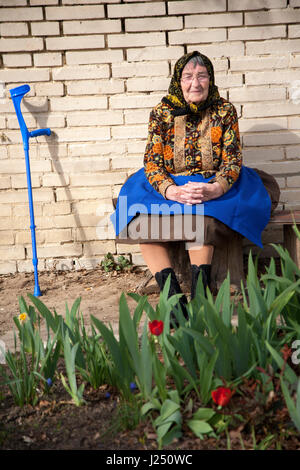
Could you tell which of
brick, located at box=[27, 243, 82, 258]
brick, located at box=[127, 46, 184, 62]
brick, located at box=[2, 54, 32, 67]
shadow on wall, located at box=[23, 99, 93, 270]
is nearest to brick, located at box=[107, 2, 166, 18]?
brick, located at box=[127, 46, 184, 62]

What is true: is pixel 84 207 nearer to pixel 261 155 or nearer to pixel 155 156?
pixel 155 156

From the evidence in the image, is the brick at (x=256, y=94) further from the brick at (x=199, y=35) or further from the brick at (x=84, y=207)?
the brick at (x=84, y=207)

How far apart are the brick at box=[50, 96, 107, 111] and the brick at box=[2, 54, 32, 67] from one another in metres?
0.33

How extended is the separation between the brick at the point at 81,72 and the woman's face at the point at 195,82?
91cm

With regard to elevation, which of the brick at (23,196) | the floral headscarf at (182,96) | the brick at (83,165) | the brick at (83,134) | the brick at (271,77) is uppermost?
the brick at (271,77)

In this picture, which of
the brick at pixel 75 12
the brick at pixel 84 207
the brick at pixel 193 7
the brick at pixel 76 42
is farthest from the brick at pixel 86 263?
the brick at pixel 193 7

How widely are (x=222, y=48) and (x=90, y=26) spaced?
1012mm

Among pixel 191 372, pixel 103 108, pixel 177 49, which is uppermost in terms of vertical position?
pixel 177 49

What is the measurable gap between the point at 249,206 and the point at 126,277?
1269mm

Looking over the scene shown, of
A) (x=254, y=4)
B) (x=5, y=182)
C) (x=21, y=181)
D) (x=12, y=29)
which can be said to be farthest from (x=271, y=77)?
(x=5, y=182)

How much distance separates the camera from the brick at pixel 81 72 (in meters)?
3.95
